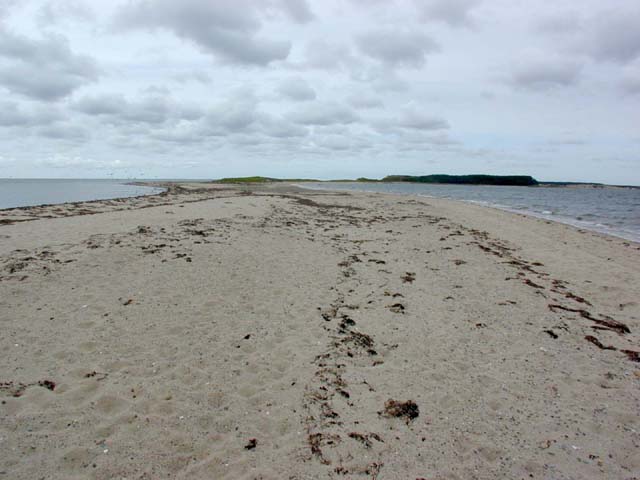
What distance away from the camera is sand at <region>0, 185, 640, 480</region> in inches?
144

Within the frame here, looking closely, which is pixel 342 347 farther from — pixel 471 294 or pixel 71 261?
pixel 71 261

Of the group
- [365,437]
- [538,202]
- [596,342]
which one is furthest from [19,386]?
[538,202]

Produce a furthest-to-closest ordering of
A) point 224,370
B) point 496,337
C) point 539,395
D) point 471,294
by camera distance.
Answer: point 471,294
point 496,337
point 224,370
point 539,395

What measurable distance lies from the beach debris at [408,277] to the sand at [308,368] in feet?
0.17

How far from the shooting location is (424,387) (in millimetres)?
4863

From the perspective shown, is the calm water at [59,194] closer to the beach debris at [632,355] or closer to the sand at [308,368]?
the sand at [308,368]

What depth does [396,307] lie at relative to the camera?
7.62 metres

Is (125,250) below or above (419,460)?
above

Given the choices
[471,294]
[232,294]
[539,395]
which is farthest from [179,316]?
[471,294]

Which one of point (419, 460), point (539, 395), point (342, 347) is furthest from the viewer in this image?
point (342, 347)

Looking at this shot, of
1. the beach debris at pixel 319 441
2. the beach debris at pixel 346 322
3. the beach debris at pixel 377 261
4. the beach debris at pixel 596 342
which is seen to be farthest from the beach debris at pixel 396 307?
the beach debris at pixel 319 441

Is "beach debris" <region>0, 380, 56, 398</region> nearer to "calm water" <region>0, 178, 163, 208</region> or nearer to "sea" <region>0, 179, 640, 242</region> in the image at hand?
"sea" <region>0, 179, 640, 242</region>

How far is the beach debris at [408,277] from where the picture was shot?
9.51 meters

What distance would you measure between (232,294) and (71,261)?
4.73 m
